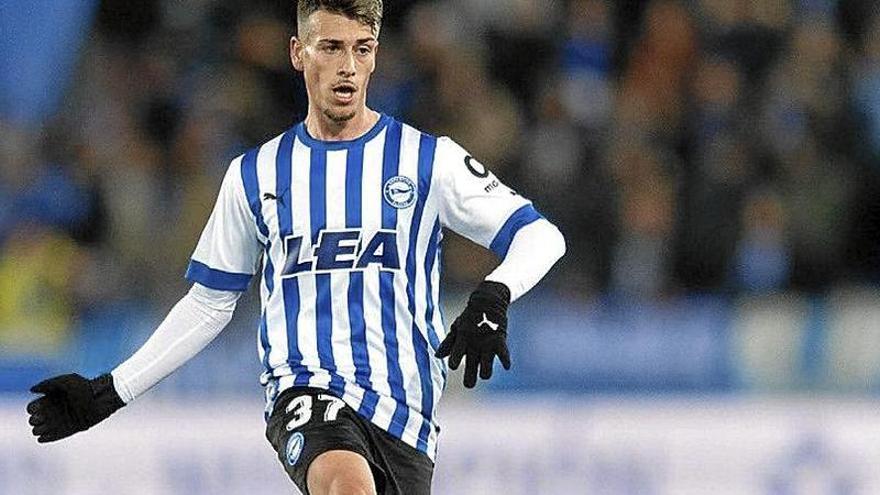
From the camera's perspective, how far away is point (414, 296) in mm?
4988

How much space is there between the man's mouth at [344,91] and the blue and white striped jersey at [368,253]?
0.18 m

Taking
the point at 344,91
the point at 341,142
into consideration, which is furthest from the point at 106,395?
the point at 344,91

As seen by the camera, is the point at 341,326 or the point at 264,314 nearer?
the point at 341,326

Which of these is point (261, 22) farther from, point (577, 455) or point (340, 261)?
point (340, 261)

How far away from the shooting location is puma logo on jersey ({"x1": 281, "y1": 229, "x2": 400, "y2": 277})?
4.93 m

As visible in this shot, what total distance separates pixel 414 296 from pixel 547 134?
4.99 metres

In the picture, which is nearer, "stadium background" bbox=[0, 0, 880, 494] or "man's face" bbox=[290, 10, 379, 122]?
"man's face" bbox=[290, 10, 379, 122]

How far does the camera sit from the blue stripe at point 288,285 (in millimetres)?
4941

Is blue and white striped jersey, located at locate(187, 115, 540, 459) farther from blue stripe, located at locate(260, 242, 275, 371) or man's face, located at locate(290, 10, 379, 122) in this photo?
man's face, located at locate(290, 10, 379, 122)

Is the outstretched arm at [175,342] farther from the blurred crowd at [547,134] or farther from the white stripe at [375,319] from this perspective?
the blurred crowd at [547,134]

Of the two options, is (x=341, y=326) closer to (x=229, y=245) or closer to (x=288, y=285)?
(x=288, y=285)

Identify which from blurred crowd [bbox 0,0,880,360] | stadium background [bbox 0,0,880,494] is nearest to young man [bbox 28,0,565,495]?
stadium background [bbox 0,0,880,494]

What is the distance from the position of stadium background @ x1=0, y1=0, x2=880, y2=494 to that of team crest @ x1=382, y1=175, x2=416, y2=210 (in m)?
3.19

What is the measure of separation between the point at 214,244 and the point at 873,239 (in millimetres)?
4984
